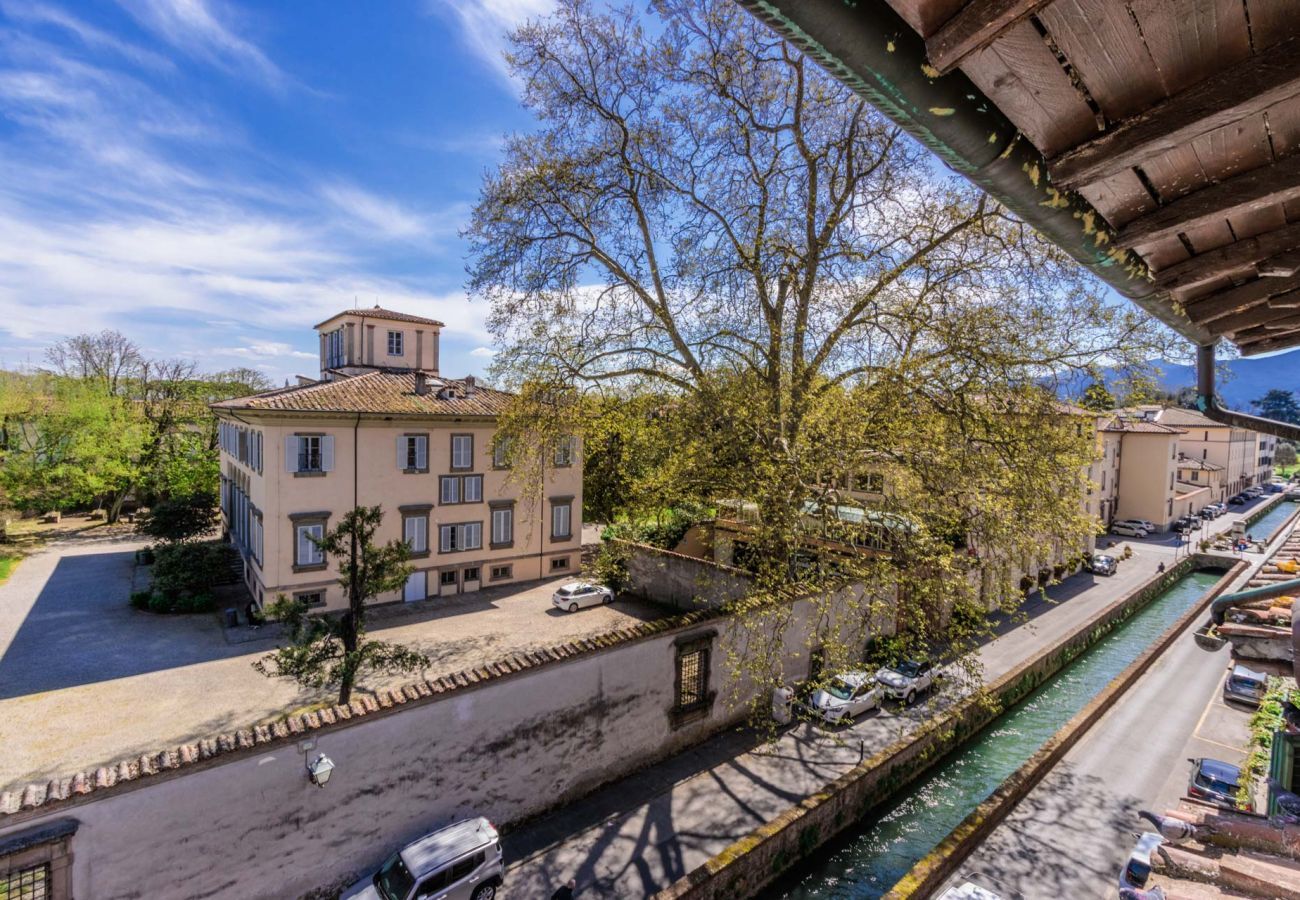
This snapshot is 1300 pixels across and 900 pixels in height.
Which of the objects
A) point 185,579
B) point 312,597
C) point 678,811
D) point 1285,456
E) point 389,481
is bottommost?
point 678,811

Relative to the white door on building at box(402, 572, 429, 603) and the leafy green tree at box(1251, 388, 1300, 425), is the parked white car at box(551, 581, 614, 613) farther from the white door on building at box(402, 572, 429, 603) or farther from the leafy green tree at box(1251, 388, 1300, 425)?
the leafy green tree at box(1251, 388, 1300, 425)

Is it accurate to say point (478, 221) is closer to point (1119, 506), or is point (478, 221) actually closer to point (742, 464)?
point (742, 464)

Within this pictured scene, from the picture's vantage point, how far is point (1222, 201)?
1685mm

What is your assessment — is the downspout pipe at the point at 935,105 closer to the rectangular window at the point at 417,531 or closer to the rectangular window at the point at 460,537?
the rectangular window at the point at 417,531

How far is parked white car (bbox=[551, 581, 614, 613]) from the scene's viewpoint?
66.1 ft

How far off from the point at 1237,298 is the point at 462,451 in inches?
819

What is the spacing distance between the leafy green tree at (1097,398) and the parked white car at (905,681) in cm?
728

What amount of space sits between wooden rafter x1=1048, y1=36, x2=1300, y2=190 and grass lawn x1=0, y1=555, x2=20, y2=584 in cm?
3113

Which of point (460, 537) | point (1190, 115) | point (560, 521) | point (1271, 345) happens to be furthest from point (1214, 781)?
point (460, 537)

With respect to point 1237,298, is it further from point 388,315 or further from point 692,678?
point 388,315

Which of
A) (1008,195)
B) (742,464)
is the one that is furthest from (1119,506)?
(1008,195)

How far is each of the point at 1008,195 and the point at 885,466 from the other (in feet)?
32.4

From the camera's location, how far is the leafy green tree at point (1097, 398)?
9.60m

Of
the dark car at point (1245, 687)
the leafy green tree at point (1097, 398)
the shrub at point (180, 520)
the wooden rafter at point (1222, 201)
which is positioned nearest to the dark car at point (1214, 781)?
the dark car at point (1245, 687)
